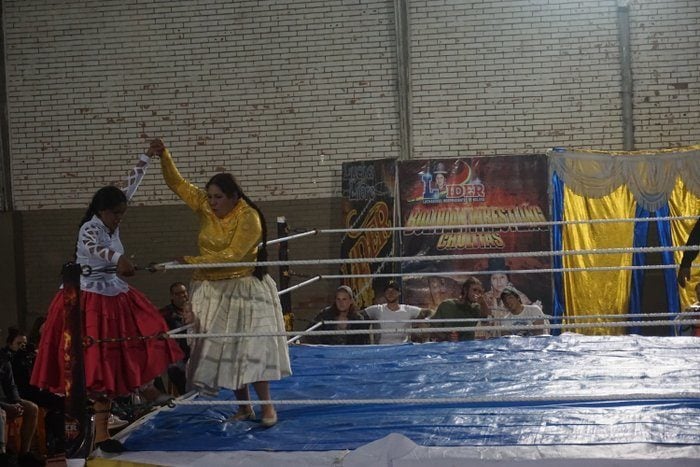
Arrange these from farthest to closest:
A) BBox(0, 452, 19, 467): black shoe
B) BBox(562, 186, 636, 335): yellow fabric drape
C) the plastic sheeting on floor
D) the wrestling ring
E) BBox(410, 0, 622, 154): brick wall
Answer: BBox(410, 0, 622, 154): brick wall < BBox(562, 186, 636, 335): yellow fabric drape < BBox(0, 452, 19, 467): black shoe < the plastic sheeting on floor < the wrestling ring

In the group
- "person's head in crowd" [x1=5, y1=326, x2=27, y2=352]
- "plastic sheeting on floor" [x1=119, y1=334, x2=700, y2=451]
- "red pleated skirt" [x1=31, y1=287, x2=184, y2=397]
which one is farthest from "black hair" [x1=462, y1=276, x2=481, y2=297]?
"red pleated skirt" [x1=31, y1=287, x2=184, y2=397]

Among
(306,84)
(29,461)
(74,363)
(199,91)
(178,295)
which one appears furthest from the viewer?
(199,91)

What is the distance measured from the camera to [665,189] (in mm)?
10188

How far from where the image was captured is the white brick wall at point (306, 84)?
10453 millimetres

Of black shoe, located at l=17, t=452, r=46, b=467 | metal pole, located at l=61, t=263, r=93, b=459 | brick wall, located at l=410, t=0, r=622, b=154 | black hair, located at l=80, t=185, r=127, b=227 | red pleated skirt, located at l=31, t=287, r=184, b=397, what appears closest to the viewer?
metal pole, located at l=61, t=263, r=93, b=459

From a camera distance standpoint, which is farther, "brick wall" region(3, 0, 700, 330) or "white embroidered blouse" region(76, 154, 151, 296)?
"brick wall" region(3, 0, 700, 330)

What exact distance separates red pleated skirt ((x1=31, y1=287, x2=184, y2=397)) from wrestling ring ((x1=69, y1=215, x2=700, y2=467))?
0.25 m

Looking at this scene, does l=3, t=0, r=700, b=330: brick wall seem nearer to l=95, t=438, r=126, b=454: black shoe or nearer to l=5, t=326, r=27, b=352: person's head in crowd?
l=5, t=326, r=27, b=352: person's head in crowd

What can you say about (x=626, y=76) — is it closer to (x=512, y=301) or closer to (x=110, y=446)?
(x=512, y=301)

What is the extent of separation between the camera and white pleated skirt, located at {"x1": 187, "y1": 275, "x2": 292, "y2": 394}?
4574mm

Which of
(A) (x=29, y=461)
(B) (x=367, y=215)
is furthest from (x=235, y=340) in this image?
(B) (x=367, y=215)

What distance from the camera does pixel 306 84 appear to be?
1077cm

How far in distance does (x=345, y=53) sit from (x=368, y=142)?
3.47 feet

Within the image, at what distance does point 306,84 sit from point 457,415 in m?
6.86
